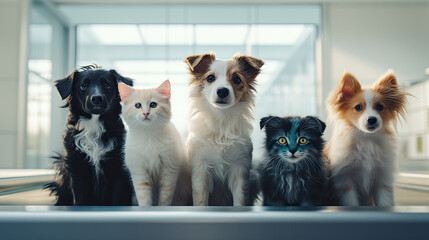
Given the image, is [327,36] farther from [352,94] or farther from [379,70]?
[352,94]

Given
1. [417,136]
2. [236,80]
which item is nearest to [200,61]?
[236,80]

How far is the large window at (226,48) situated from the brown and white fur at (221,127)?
4.44 metres

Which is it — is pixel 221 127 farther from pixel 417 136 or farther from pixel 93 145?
pixel 417 136

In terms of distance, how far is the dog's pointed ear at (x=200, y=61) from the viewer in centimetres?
104

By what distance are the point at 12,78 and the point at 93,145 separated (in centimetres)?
465

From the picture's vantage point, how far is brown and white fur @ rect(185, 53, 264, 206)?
99 cm

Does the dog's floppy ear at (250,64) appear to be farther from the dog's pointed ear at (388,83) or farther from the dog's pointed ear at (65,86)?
the dog's pointed ear at (65,86)

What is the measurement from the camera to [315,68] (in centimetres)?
568

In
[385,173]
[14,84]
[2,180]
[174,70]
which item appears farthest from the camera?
[174,70]

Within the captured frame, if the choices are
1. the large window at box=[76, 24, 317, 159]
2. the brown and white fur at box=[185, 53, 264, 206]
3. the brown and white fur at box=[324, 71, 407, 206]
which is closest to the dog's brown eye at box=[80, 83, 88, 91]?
the brown and white fur at box=[185, 53, 264, 206]

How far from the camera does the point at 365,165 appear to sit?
95 centimetres

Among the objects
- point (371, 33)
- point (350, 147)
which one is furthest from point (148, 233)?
point (371, 33)

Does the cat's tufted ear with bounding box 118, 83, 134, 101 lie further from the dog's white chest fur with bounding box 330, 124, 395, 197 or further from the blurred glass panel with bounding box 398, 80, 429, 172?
the blurred glass panel with bounding box 398, 80, 429, 172

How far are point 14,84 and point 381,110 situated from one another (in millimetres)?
5094
